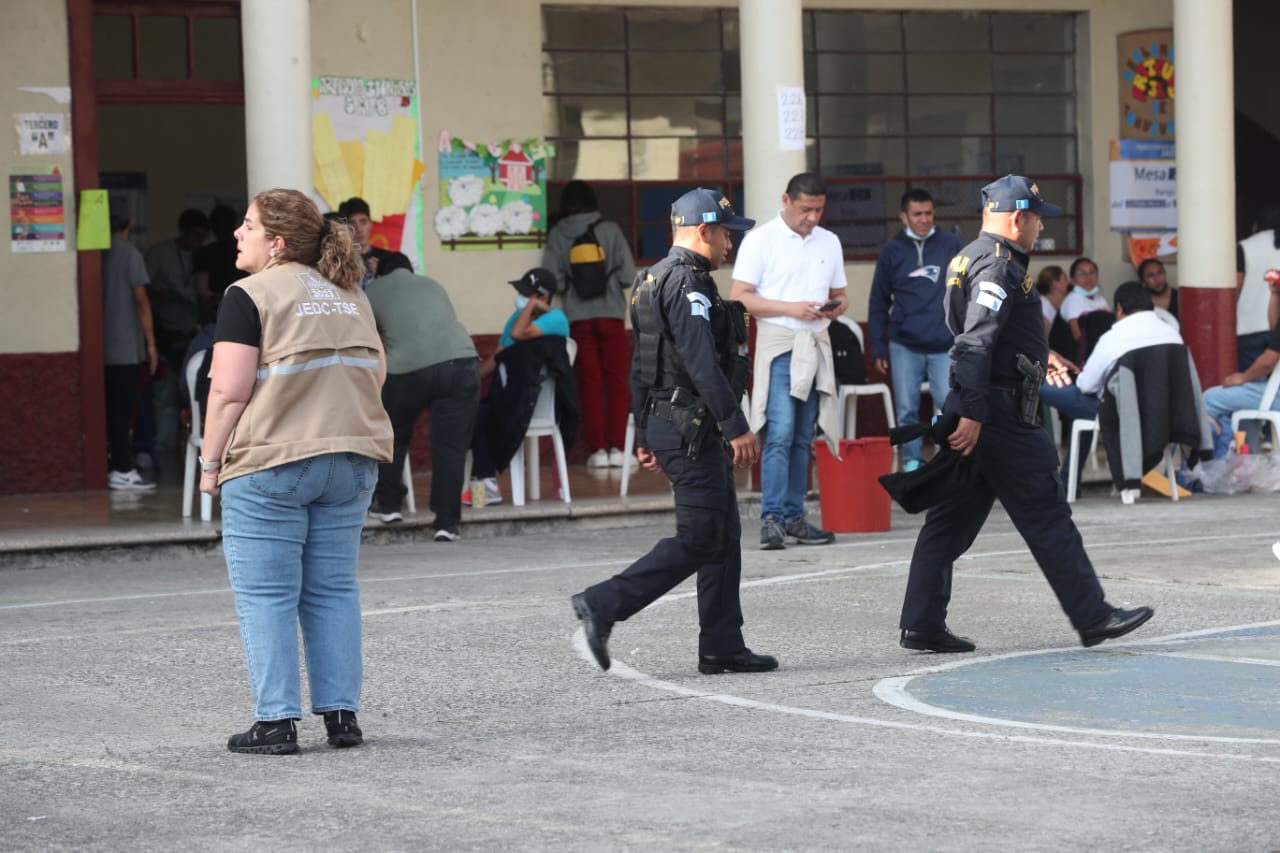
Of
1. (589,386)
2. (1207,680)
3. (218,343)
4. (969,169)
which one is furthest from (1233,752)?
(969,169)

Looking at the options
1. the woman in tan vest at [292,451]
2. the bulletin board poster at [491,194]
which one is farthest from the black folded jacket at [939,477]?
the bulletin board poster at [491,194]

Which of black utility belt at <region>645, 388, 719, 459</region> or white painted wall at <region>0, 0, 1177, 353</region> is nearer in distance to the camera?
black utility belt at <region>645, 388, 719, 459</region>

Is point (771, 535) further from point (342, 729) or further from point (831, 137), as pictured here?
point (831, 137)

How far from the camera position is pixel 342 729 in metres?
6.41

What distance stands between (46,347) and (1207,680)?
9206 millimetres

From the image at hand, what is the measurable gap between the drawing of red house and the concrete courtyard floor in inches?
202

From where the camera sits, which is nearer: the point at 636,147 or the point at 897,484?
the point at 897,484

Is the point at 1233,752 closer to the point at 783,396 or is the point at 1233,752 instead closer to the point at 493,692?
the point at 493,692

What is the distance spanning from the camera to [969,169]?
16578 millimetres

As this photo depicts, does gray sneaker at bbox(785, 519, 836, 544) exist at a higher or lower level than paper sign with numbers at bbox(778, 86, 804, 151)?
lower

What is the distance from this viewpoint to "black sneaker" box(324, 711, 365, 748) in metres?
6.41

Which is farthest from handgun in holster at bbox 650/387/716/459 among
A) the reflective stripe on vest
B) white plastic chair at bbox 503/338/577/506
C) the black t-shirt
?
white plastic chair at bbox 503/338/577/506

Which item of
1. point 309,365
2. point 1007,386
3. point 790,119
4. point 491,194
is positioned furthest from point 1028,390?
point 491,194

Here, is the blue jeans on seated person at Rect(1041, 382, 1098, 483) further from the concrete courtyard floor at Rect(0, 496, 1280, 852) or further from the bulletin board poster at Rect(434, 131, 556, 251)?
the bulletin board poster at Rect(434, 131, 556, 251)
